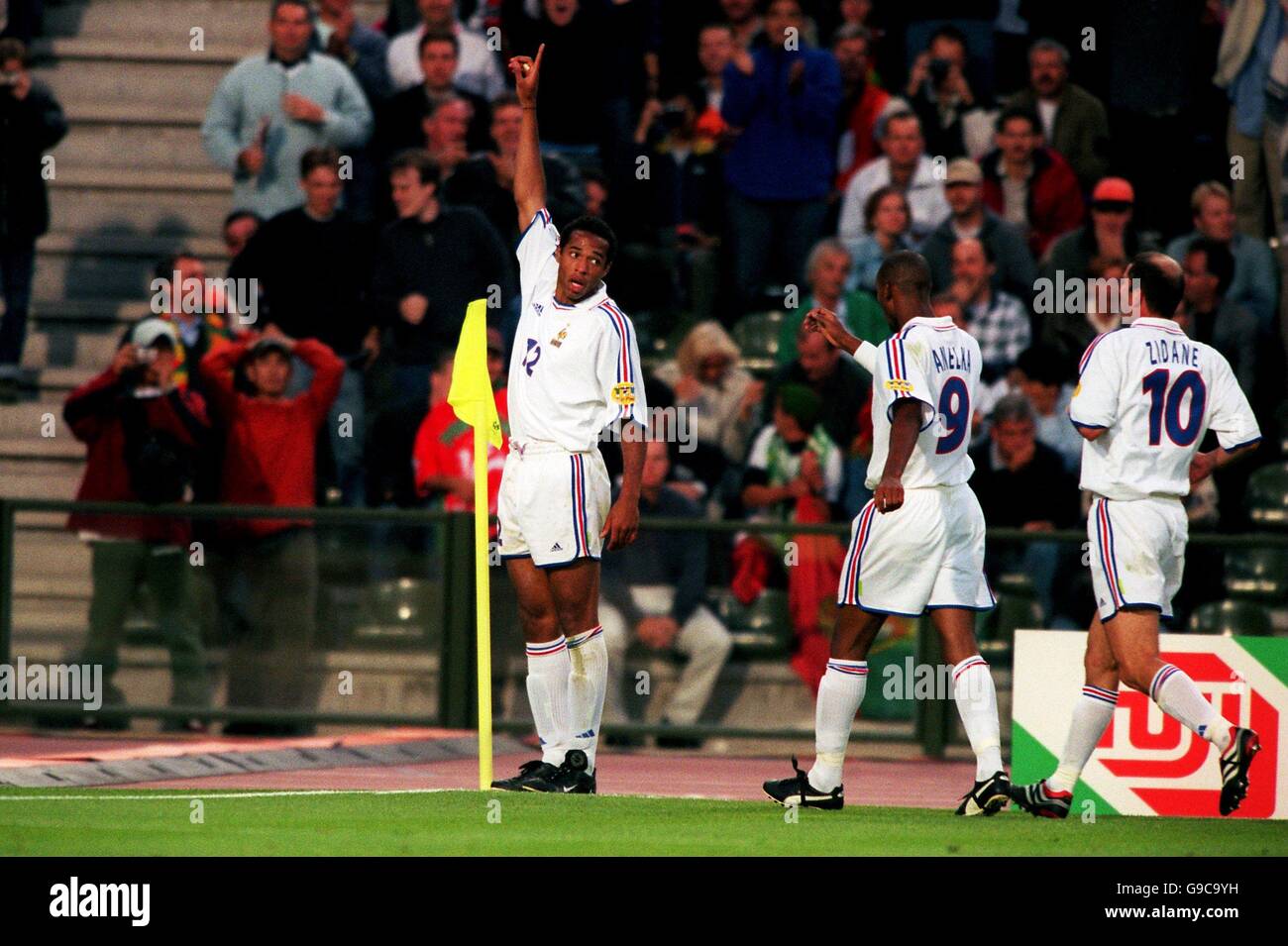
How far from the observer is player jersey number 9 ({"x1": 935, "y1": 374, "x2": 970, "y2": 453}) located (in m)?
9.18

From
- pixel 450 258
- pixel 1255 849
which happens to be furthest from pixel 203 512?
pixel 1255 849

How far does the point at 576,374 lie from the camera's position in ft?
31.4

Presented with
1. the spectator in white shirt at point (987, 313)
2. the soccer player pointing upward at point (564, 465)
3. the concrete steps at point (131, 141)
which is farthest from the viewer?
the concrete steps at point (131, 141)

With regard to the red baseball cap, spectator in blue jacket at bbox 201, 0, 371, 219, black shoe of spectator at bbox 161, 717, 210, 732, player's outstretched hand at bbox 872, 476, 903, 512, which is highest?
spectator in blue jacket at bbox 201, 0, 371, 219

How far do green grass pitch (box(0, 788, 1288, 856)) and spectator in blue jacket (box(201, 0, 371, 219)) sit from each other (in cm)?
699

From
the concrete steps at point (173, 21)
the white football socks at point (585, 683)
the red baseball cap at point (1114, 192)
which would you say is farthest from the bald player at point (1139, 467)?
the concrete steps at point (173, 21)

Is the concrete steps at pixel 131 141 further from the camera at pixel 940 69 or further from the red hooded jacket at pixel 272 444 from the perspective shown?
the camera at pixel 940 69

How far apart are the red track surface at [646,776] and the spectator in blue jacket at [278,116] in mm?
4344

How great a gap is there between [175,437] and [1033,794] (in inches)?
248

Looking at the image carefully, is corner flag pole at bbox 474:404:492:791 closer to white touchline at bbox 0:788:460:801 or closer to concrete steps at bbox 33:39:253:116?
white touchline at bbox 0:788:460:801

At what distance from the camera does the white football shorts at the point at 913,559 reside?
916 cm

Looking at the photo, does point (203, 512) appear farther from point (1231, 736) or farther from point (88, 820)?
point (1231, 736)

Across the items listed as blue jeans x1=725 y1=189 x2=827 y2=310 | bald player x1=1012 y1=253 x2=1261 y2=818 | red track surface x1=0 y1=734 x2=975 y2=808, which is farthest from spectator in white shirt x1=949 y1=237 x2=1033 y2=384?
bald player x1=1012 y1=253 x2=1261 y2=818

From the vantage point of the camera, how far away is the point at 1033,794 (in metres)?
9.41
